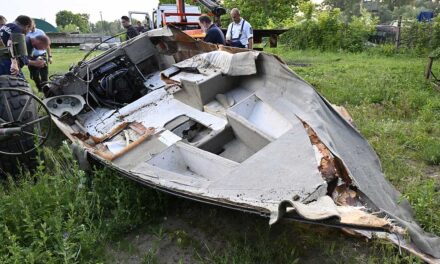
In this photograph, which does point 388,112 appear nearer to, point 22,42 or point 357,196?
point 357,196

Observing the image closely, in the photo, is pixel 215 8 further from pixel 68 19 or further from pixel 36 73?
pixel 68 19

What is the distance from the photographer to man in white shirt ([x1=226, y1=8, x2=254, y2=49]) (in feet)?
24.0

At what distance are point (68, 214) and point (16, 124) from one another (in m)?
1.17

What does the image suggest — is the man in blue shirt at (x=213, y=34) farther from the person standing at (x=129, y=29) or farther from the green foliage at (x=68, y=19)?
the green foliage at (x=68, y=19)

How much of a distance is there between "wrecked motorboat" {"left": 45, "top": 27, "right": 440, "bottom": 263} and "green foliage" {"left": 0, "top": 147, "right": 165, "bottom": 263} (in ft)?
0.99

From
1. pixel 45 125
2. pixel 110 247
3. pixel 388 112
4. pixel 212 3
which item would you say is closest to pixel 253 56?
pixel 110 247

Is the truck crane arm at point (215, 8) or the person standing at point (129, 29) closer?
the truck crane arm at point (215, 8)

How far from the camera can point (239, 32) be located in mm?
7336

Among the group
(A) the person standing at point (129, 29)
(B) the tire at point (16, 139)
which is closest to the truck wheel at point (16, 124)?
(B) the tire at point (16, 139)

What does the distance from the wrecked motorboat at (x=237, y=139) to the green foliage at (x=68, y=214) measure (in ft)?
0.99

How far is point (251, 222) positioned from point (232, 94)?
1644 mm

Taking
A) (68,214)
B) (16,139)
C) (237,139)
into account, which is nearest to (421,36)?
(237,139)

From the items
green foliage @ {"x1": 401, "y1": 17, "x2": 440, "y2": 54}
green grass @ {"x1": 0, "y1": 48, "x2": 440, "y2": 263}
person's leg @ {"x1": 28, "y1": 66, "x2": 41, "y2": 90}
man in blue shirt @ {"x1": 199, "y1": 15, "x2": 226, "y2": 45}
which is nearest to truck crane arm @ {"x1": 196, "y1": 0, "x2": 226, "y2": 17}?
man in blue shirt @ {"x1": 199, "y1": 15, "x2": 226, "y2": 45}

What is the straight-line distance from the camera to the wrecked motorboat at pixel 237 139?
7.63 ft
